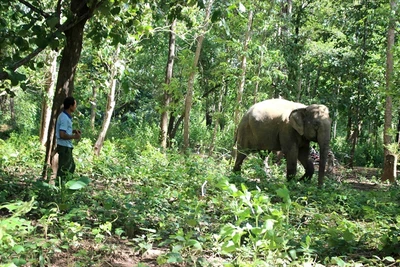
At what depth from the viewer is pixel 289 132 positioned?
9852mm

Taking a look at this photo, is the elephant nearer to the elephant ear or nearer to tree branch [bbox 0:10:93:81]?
the elephant ear

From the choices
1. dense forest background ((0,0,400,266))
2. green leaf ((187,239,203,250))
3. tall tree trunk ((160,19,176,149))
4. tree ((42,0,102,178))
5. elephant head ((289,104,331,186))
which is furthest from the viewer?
tall tree trunk ((160,19,176,149))

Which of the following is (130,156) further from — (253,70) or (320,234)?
(320,234)

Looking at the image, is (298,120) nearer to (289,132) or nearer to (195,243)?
(289,132)

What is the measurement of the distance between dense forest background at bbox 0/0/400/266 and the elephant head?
25.6 inches

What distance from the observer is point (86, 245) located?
3.99 m

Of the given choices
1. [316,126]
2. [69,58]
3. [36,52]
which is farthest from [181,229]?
[316,126]

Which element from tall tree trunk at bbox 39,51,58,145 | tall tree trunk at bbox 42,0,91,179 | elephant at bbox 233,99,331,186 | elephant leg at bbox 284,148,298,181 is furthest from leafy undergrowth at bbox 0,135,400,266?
tall tree trunk at bbox 39,51,58,145

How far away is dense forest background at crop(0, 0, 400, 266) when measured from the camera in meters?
4.68

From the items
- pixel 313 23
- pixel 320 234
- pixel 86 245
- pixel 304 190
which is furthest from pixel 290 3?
pixel 86 245

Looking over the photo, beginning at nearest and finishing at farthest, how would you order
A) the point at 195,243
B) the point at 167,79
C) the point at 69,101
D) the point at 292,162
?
1. the point at 195,243
2. the point at 69,101
3. the point at 292,162
4. the point at 167,79

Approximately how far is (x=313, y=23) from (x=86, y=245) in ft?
51.8

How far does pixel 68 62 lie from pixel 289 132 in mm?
5506

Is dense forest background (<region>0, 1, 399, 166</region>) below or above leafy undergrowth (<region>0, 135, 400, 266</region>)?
above
